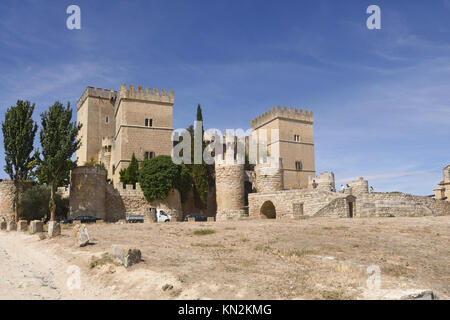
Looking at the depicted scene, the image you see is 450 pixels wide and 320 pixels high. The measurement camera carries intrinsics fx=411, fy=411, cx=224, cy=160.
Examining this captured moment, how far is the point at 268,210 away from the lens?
3097 cm

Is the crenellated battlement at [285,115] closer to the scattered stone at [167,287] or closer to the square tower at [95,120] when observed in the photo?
the square tower at [95,120]

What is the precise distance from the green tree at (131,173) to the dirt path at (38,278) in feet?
70.2

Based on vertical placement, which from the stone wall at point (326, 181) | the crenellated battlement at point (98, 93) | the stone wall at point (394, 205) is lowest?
the stone wall at point (394, 205)

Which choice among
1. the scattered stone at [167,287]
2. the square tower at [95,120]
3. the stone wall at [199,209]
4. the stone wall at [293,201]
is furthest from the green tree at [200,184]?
the scattered stone at [167,287]

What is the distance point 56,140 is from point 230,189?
13434 mm

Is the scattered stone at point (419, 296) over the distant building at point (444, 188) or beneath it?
beneath

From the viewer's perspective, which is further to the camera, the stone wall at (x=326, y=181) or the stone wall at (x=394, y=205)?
Result: the stone wall at (x=326, y=181)

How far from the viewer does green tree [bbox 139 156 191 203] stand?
108 ft

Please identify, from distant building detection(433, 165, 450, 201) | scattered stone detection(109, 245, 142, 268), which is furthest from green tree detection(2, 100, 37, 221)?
distant building detection(433, 165, 450, 201)

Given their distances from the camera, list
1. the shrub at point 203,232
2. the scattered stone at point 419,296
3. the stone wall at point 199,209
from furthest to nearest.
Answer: the stone wall at point 199,209 → the shrub at point 203,232 → the scattered stone at point 419,296

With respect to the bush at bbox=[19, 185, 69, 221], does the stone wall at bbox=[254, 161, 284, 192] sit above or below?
above

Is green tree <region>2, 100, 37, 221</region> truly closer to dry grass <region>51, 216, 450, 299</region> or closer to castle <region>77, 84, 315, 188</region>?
castle <region>77, 84, 315, 188</region>

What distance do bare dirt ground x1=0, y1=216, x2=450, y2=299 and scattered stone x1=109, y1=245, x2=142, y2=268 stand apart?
0.18 metres

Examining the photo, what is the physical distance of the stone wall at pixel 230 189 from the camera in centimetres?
3272
